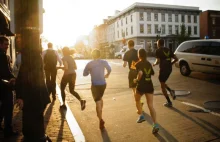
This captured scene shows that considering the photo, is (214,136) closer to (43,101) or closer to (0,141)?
(43,101)

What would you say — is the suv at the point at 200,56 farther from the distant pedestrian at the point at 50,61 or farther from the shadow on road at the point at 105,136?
the shadow on road at the point at 105,136

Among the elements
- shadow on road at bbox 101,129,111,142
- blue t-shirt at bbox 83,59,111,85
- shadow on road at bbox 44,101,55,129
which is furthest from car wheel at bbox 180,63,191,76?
shadow on road at bbox 101,129,111,142

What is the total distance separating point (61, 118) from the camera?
584 cm

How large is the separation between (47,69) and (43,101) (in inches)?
170

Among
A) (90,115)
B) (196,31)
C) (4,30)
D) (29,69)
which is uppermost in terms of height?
(196,31)

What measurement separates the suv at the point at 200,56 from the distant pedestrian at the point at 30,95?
10016 mm

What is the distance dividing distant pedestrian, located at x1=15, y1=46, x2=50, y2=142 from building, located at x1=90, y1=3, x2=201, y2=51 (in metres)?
48.6

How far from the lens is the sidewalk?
174 inches

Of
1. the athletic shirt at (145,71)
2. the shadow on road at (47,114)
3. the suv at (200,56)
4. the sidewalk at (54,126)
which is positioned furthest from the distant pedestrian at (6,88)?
the suv at (200,56)

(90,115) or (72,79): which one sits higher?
(72,79)

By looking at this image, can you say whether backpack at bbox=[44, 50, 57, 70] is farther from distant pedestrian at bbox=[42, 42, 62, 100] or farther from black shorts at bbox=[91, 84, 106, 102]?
black shorts at bbox=[91, 84, 106, 102]

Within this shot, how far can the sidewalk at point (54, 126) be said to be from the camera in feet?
14.5

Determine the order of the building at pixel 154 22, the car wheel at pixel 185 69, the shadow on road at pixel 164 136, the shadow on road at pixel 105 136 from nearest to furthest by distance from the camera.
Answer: the shadow on road at pixel 164 136, the shadow on road at pixel 105 136, the car wheel at pixel 185 69, the building at pixel 154 22

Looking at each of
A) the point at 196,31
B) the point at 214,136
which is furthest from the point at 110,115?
the point at 196,31
